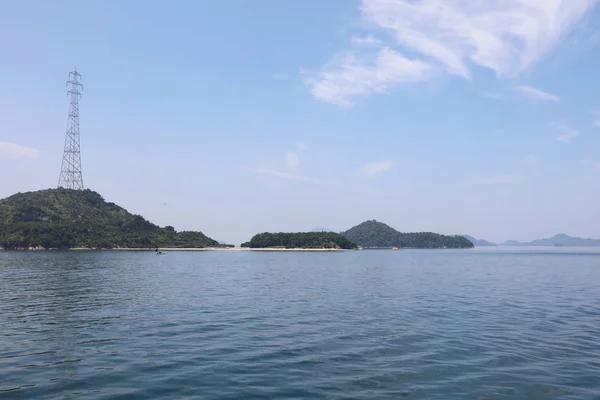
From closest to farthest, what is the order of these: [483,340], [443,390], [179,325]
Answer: [443,390]
[483,340]
[179,325]

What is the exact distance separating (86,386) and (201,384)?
523cm

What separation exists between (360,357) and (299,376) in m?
5.02

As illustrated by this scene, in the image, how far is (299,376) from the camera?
19.7 meters

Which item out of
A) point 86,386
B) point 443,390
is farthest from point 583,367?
point 86,386

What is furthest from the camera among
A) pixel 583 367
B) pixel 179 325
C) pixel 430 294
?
pixel 430 294

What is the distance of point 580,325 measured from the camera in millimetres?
33312

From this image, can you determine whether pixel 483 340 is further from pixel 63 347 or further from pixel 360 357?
pixel 63 347

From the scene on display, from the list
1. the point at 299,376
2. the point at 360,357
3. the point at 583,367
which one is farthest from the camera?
the point at 360,357

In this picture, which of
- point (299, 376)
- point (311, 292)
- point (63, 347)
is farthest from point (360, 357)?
point (311, 292)

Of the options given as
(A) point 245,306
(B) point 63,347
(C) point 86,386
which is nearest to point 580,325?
(A) point 245,306

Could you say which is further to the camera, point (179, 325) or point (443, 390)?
point (179, 325)

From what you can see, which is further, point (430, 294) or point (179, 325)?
point (430, 294)

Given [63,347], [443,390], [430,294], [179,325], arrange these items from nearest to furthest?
[443,390] → [63,347] → [179,325] → [430,294]

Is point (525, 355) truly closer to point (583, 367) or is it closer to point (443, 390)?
point (583, 367)
